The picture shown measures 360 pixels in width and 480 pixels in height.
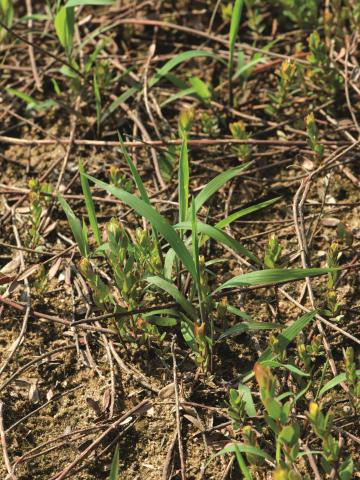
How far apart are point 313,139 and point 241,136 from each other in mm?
281

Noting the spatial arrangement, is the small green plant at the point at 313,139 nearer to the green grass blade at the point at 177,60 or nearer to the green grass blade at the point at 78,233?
the green grass blade at the point at 177,60

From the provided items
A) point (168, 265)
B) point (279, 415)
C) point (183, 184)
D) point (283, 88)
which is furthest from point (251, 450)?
point (283, 88)

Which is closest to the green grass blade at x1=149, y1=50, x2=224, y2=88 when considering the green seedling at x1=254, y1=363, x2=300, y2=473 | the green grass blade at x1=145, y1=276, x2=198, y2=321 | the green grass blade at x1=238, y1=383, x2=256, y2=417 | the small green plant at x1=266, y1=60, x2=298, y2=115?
the small green plant at x1=266, y1=60, x2=298, y2=115

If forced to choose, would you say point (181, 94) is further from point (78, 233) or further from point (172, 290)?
point (172, 290)

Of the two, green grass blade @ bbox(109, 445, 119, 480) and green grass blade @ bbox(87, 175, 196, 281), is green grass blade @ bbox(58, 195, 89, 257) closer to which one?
green grass blade @ bbox(87, 175, 196, 281)

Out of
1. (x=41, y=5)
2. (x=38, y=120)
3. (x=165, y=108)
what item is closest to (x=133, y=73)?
(x=165, y=108)

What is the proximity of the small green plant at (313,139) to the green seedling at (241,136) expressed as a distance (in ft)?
0.78

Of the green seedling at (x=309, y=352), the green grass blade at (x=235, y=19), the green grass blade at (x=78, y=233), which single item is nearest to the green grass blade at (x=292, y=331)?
the green seedling at (x=309, y=352)

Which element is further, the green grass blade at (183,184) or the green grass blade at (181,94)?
the green grass blade at (181,94)

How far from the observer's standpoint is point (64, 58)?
324cm

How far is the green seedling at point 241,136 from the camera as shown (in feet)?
9.02

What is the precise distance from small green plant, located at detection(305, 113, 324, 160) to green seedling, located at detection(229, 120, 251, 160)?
9.4 inches

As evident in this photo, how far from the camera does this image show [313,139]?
8.66ft

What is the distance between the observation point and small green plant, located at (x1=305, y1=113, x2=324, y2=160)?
2.59 metres
